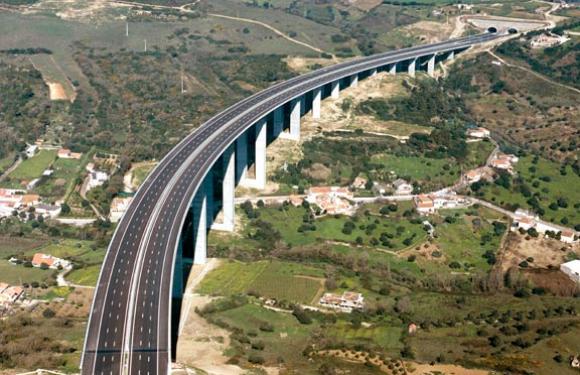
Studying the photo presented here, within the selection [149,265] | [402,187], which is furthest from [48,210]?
[402,187]

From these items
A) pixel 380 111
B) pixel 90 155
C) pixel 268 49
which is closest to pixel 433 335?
pixel 90 155

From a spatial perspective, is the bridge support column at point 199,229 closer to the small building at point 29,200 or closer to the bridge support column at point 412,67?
the small building at point 29,200

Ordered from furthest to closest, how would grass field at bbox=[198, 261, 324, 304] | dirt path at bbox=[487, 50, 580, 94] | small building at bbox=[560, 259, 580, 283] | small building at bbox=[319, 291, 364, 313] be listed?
1. dirt path at bbox=[487, 50, 580, 94]
2. small building at bbox=[560, 259, 580, 283]
3. grass field at bbox=[198, 261, 324, 304]
4. small building at bbox=[319, 291, 364, 313]

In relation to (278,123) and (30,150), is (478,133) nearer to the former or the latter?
(278,123)

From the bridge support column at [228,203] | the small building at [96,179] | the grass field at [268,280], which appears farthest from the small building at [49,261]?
the small building at [96,179]

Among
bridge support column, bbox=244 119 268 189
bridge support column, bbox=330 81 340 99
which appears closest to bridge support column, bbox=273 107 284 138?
bridge support column, bbox=244 119 268 189

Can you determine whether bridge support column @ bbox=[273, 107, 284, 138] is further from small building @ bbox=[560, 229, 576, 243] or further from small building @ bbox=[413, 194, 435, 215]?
small building @ bbox=[560, 229, 576, 243]
